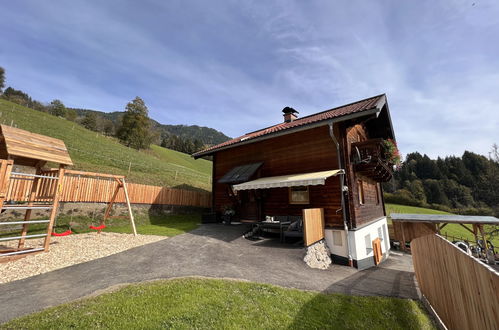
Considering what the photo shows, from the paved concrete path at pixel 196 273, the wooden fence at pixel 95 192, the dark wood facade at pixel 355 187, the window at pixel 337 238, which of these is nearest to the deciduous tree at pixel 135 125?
the wooden fence at pixel 95 192

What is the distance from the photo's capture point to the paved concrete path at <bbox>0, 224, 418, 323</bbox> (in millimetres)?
4777

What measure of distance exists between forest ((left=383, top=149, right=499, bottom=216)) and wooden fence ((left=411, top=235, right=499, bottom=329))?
54.0 m

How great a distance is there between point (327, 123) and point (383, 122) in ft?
26.9

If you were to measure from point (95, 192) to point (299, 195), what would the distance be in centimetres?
1173

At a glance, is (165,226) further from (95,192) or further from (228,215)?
(95,192)

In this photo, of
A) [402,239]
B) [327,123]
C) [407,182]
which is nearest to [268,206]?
[327,123]

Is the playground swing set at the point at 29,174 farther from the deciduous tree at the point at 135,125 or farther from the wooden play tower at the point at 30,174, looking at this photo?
the deciduous tree at the point at 135,125

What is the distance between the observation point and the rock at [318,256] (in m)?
7.91

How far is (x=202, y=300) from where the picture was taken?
4387 millimetres

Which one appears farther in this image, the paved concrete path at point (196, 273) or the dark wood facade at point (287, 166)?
the dark wood facade at point (287, 166)

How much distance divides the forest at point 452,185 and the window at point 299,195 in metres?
50.5

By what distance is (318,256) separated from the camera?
8.38 metres

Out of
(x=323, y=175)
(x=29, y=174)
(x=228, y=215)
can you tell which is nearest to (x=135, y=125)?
(x=228, y=215)

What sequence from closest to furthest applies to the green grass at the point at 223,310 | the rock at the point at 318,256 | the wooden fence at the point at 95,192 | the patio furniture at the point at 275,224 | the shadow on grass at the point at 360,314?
the green grass at the point at 223,310
the shadow on grass at the point at 360,314
the rock at the point at 318,256
the wooden fence at the point at 95,192
the patio furniture at the point at 275,224
